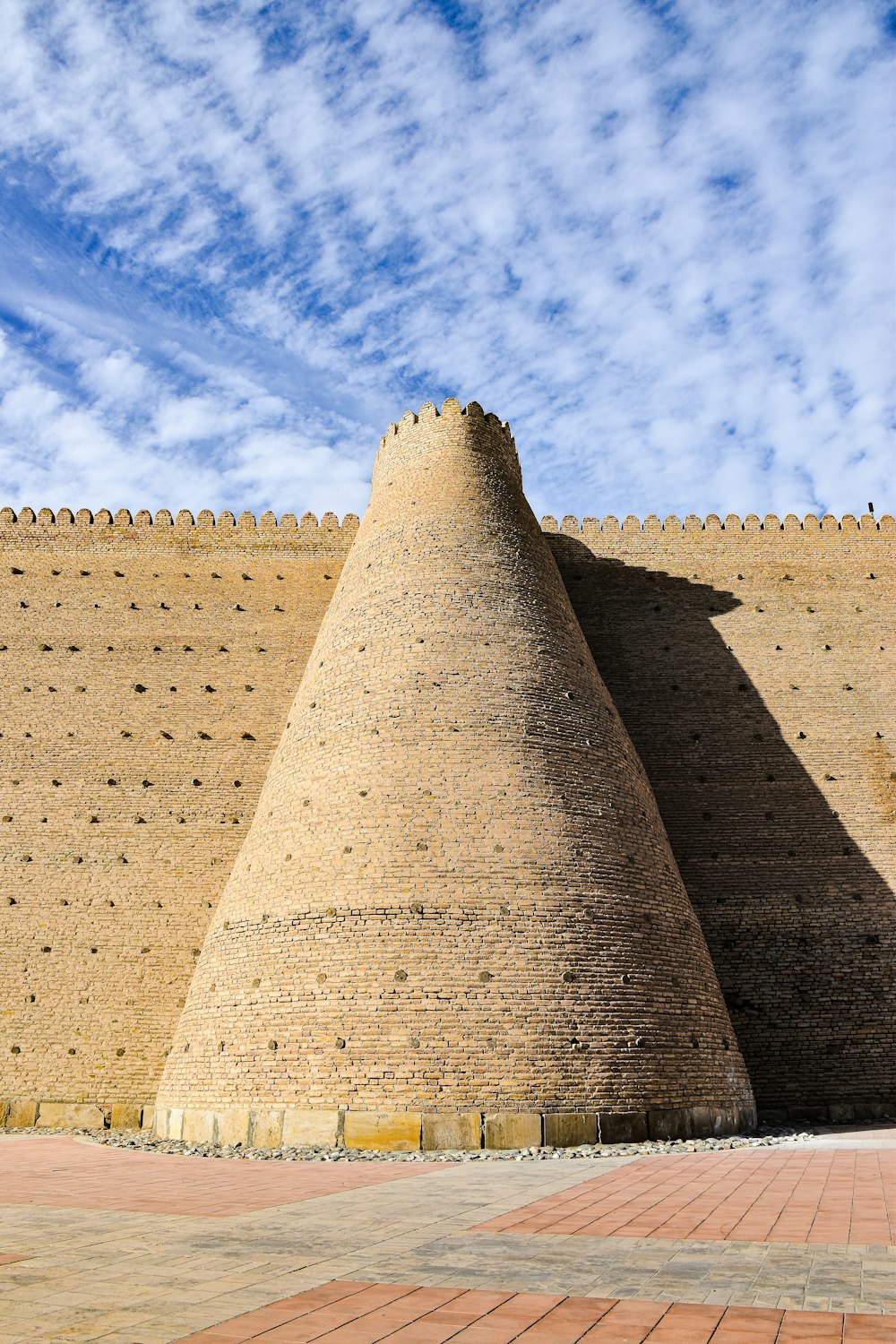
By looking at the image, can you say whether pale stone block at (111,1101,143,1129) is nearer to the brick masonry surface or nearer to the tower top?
the brick masonry surface

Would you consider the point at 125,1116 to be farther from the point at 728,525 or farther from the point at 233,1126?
the point at 728,525

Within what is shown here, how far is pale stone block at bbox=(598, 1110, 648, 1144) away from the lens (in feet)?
27.7

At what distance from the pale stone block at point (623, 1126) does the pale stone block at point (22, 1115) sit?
6.68 m

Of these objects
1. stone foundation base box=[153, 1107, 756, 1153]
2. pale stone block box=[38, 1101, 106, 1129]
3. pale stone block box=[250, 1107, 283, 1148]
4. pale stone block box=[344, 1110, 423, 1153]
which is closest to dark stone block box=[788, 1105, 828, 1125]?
stone foundation base box=[153, 1107, 756, 1153]

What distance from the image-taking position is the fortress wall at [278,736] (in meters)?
12.5

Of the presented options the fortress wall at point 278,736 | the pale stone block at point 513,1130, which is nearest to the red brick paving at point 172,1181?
the pale stone block at point 513,1130

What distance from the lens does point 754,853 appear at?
45.0 ft

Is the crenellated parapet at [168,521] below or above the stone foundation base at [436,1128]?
above

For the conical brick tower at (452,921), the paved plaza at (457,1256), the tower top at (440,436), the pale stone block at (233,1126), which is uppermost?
the tower top at (440,436)

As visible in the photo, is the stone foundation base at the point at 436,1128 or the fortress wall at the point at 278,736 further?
the fortress wall at the point at 278,736

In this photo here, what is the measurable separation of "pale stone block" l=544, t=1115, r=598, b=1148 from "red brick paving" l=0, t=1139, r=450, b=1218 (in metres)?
0.98

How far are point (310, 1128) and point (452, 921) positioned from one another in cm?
192

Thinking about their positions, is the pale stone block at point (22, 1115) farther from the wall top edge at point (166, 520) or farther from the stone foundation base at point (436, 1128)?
the wall top edge at point (166, 520)

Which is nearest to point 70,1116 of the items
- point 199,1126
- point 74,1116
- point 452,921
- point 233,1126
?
point 74,1116
